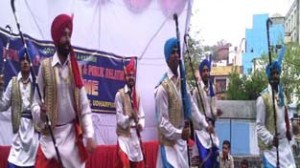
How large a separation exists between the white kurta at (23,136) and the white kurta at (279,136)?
2861 millimetres

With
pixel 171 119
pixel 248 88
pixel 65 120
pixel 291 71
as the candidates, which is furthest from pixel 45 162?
pixel 248 88

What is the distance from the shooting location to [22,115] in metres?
7.82

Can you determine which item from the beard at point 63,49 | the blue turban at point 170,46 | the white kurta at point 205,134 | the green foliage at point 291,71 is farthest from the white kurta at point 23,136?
the green foliage at point 291,71

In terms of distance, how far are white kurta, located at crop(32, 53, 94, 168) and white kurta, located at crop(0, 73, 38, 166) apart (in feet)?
6.77

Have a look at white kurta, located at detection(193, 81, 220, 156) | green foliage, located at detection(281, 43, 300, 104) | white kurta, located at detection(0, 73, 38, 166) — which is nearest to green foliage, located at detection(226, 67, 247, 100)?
green foliage, located at detection(281, 43, 300, 104)

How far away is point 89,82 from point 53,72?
3716mm

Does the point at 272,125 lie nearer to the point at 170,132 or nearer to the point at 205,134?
the point at 205,134

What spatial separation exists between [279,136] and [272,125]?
0.17m

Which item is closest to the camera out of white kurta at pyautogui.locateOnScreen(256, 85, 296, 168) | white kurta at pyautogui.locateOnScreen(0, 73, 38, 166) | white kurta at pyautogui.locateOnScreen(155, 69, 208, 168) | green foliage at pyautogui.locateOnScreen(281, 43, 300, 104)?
white kurta at pyautogui.locateOnScreen(155, 69, 208, 168)

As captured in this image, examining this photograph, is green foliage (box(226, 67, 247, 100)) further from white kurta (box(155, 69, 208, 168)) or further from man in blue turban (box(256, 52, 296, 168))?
white kurta (box(155, 69, 208, 168))

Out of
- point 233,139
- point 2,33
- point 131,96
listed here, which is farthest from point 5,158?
point 233,139

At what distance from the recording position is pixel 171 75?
7.21 m

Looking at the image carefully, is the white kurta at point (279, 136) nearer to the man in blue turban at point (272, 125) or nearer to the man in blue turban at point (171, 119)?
the man in blue turban at point (272, 125)

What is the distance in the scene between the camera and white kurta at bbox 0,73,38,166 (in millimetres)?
7711
